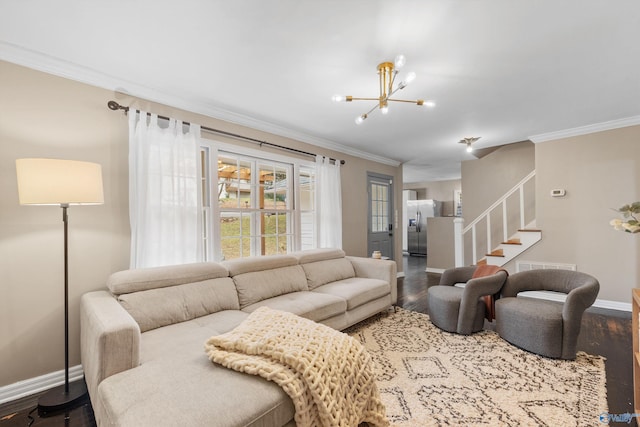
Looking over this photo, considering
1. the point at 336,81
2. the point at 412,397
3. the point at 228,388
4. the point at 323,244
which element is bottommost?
the point at 412,397

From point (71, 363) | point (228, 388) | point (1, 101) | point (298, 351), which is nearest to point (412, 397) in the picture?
point (298, 351)

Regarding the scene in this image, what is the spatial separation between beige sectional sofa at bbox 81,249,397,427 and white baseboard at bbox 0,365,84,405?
0.43 m

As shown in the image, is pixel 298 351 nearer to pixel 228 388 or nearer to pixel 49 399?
pixel 228 388

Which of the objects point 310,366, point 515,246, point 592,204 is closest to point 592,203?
point 592,204

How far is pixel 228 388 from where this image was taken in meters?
1.33

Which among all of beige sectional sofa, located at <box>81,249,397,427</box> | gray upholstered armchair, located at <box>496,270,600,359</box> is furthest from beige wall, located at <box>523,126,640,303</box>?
beige sectional sofa, located at <box>81,249,397,427</box>

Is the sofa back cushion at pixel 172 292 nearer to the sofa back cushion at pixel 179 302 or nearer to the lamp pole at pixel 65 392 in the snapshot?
the sofa back cushion at pixel 179 302

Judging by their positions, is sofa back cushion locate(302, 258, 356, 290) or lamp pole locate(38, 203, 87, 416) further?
sofa back cushion locate(302, 258, 356, 290)

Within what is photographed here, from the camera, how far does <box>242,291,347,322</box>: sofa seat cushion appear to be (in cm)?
259

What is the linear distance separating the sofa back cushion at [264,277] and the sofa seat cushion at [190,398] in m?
1.26

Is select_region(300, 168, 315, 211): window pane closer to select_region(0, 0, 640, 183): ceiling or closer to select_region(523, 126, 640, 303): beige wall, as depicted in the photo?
select_region(0, 0, 640, 183): ceiling

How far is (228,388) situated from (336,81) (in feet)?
7.94

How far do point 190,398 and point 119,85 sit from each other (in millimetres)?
2598

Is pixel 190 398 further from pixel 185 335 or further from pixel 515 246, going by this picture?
pixel 515 246
